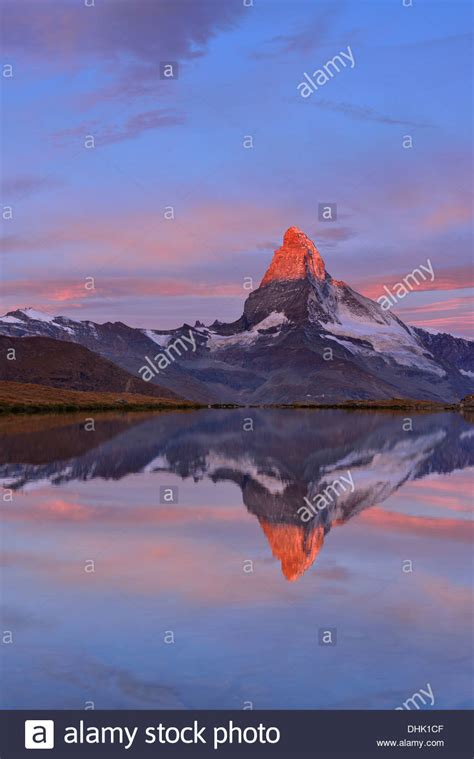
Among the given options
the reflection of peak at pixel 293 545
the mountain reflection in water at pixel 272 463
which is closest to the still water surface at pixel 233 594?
the reflection of peak at pixel 293 545

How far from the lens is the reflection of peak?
829 inches

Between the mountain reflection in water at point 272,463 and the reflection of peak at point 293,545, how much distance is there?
0.09 feet

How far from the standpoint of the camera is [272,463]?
48.9 m

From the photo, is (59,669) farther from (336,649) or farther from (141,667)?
(336,649)

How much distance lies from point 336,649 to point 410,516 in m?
15.9

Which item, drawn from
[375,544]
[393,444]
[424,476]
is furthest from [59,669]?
[393,444]
